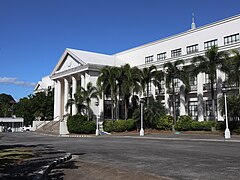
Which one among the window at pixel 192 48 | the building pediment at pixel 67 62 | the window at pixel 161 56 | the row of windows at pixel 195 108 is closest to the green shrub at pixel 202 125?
the row of windows at pixel 195 108

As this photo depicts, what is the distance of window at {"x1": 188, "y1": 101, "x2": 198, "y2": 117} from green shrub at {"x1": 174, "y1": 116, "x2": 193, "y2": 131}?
3.64m

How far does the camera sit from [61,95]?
5972 centimetres

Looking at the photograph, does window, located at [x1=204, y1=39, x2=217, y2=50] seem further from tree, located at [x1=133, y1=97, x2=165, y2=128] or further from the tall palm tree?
the tall palm tree

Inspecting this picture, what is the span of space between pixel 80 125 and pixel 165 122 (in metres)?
12.5

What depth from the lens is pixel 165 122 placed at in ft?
128

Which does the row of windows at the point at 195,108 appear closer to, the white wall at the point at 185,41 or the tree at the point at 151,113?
the tree at the point at 151,113

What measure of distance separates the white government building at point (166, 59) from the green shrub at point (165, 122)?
124 inches

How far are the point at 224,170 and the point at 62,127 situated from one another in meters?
39.6

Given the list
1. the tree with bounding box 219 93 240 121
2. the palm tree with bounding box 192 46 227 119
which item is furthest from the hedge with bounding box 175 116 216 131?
the palm tree with bounding box 192 46 227 119

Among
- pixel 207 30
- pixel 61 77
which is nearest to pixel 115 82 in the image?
pixel 207 30

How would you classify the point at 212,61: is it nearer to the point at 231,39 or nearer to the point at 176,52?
the point at 231,39

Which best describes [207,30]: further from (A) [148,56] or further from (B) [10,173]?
(B) [10,173]

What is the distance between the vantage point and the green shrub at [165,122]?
38841mm

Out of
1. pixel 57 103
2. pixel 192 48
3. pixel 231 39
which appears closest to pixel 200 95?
pixel 231 39
